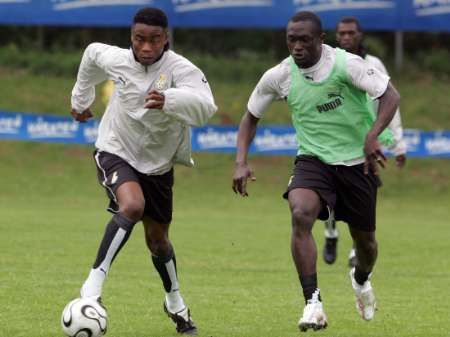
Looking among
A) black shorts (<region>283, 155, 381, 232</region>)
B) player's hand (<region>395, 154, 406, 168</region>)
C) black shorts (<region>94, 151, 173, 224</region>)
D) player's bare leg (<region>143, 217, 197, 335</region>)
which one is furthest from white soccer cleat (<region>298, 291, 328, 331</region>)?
player's hand (<region>395, 154, 406, 168</region>)

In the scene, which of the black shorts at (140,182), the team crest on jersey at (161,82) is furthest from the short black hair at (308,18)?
the black shorts at (140,182)

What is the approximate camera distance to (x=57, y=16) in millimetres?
25219

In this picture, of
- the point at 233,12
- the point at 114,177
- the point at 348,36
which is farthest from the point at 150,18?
the point at 233,12

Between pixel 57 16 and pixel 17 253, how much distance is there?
39.5 feet

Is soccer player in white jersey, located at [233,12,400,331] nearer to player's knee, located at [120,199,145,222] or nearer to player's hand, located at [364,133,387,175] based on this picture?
player's hand, located at [364,133,387,175]

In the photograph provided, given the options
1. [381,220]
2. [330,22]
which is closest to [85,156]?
[330,22]

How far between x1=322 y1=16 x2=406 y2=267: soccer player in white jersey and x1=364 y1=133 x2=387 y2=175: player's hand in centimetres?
372

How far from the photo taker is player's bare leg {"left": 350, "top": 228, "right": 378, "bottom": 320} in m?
9.34

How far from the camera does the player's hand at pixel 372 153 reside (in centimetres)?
843

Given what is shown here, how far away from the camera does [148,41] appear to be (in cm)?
840

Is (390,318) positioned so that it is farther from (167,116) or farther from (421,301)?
(167,116)

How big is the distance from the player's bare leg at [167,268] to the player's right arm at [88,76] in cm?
109

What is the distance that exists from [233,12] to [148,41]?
17231 millimetres

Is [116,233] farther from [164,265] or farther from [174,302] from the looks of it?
[174,302]
